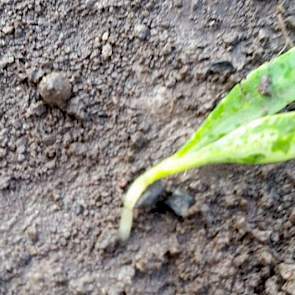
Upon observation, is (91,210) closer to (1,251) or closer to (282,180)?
(1,251)

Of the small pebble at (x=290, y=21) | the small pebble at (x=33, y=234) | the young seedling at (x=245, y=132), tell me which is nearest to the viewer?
the young seedling at (x=245, y=132)

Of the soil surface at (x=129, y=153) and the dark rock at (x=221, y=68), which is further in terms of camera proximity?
the dark rock at (x=221, y=68)

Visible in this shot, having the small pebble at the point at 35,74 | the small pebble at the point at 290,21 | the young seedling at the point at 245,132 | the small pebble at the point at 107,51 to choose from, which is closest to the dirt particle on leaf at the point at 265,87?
the young seedling at the point at 245,132

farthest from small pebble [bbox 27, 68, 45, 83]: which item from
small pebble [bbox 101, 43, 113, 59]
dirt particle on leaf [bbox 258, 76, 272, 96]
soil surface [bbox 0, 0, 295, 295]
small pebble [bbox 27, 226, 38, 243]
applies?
dirt particle on leaf [bbox 258, 76, 272, 96]

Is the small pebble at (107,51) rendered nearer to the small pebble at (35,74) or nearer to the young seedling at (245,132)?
the small pebble at (35,74)

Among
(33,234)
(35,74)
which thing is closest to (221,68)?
(35,74)

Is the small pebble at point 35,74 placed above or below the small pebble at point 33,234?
above

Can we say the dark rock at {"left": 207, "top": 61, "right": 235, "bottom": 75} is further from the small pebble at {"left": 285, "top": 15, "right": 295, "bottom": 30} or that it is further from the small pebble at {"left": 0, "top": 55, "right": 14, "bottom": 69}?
the small pebble at {"left": 0, "top": 55, "right": 14, "bottom": 69}
